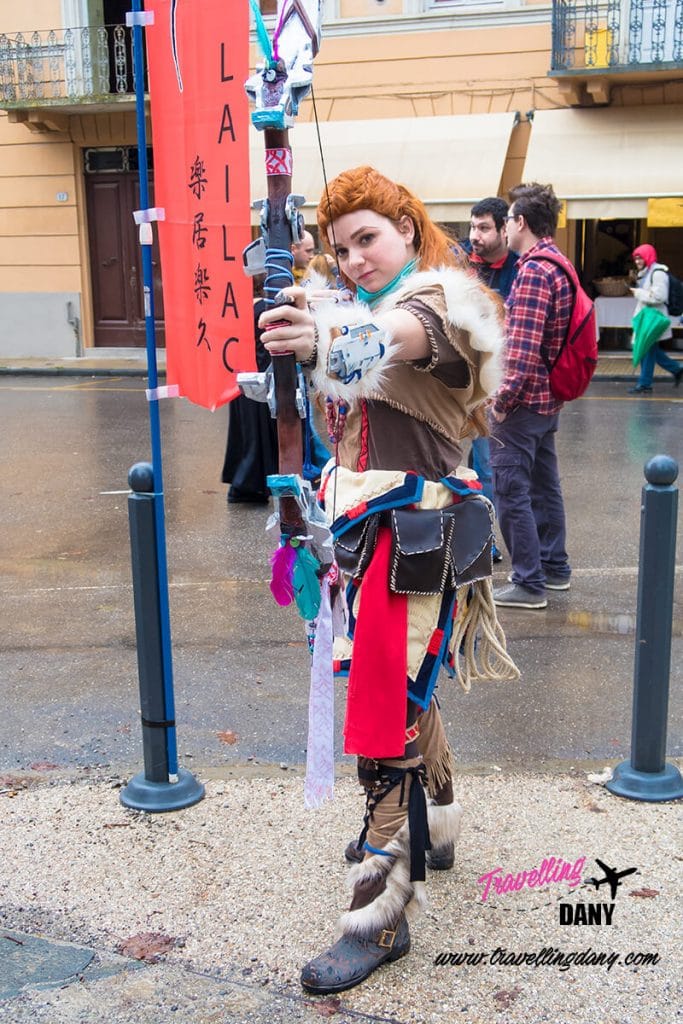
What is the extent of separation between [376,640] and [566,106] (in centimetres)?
1631

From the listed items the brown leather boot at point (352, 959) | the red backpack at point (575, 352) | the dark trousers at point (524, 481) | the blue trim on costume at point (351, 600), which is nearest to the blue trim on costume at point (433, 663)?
the blue trim on costume at point (351, 600)

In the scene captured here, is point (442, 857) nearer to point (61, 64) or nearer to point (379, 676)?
point (379, 676)

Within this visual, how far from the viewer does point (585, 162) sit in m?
16.5

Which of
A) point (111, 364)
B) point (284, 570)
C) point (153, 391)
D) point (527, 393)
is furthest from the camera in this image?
point (111, 364)

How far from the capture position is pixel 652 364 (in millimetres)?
14094

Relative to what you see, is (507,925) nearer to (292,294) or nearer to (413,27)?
(292,294)

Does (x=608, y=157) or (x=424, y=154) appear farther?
(x=424, y=154)

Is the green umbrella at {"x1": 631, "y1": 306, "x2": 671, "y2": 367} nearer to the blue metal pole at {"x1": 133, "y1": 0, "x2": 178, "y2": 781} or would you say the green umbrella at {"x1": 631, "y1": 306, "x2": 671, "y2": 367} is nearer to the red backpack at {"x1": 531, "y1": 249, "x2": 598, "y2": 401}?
the red backpack at {"x1": 531, "y1": 249, "x2": 598, "y2": 401}

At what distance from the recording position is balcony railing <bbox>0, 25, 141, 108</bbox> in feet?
63.4

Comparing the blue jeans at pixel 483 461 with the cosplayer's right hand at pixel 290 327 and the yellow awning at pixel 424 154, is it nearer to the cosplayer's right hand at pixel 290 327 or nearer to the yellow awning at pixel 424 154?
the cosplayer's right hand at pixel 290 327

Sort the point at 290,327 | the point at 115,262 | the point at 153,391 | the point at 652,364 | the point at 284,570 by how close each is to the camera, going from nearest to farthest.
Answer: the point at 290,327
the point at 284,570
the point at 153,391
the point at 652,364
the point at 115,262

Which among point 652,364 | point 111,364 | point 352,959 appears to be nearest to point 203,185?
point 352,959

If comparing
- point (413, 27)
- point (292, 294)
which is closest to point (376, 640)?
point (292, 294)

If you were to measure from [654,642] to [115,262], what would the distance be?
1800 centimetres
